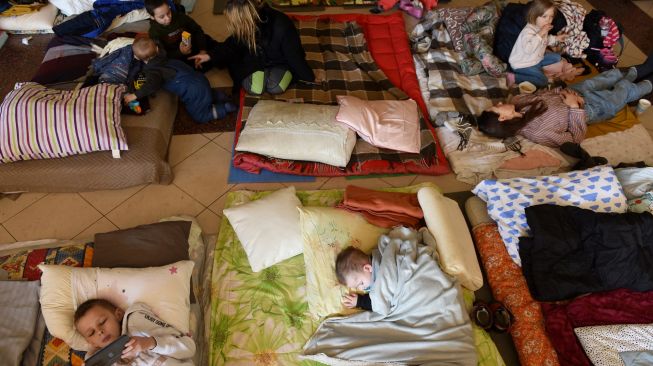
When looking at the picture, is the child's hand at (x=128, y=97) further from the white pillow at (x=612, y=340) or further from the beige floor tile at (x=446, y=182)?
the white pillow at (x=612, y=340)

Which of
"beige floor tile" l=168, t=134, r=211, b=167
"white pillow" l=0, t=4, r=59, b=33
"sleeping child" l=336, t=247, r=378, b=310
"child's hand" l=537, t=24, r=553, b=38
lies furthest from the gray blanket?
"white pillow" l=0, t=4, r=59, b=33

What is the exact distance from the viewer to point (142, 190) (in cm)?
226

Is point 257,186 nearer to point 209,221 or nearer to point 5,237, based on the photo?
point 209,221

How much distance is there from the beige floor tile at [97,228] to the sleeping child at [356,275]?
1241mm

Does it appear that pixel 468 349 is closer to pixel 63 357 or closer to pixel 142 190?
pixel 63 357

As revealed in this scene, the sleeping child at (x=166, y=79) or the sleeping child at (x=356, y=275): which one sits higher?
the sleeping child at (x=166, y=79)

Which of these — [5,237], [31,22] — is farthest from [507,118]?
[31,22]

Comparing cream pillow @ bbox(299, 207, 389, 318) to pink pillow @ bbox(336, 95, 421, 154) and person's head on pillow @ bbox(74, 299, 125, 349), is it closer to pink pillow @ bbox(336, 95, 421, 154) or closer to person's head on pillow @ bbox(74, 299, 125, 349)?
pink pillow @ bbox(336, 95, 421, 154)

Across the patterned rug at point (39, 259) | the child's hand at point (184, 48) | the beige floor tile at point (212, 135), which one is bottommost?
the patterned rug at point (39, 259)

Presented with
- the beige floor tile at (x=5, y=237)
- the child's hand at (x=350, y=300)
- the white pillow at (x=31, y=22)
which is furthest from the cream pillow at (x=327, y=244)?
the white pillow at (x=31, y=22)

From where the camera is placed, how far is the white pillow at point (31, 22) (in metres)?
3.10

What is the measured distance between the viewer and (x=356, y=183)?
7.59 feet

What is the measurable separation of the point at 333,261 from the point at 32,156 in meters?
1.64

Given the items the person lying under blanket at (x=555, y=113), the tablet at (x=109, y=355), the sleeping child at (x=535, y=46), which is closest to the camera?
the tablet at (x=109, y=355)
